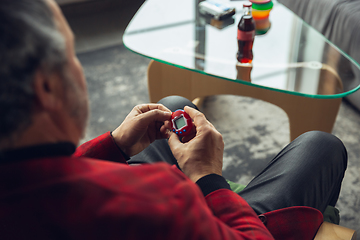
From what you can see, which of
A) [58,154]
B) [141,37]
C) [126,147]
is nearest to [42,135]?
[58,154]

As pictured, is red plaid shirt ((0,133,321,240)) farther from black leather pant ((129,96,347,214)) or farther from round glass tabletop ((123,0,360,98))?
round glass tabletop ((123,0,360,98))

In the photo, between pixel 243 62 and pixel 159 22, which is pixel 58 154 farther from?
pixel 159 22

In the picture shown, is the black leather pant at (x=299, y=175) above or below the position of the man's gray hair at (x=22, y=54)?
below

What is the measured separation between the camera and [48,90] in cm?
41

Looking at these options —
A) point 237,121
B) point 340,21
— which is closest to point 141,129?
point 237,121

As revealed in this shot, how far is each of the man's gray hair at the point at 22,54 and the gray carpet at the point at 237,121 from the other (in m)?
1.16

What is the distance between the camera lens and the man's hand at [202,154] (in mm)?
715

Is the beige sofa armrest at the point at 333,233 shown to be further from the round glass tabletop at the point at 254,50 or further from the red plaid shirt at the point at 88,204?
the round glass tabletop at the point at 254,50

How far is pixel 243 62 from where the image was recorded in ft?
4.48

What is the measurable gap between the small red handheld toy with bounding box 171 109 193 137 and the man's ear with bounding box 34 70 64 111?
45 centimetres

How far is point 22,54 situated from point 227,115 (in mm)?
1481

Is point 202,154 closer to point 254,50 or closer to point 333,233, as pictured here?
point 333,233

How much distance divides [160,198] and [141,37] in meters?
1.22

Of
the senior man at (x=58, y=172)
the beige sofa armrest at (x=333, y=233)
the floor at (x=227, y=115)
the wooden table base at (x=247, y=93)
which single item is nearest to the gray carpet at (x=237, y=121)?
the floor at (x=227, y=115)
